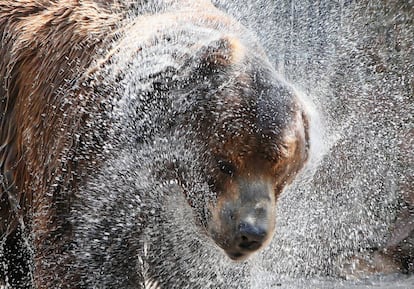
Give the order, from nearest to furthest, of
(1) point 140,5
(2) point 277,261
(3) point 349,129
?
(1) point 140,5 → (2) point 277,261 → (3) point 349,129

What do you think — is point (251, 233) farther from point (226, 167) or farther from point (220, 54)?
point (220, 54)

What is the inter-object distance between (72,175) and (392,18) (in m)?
3.09

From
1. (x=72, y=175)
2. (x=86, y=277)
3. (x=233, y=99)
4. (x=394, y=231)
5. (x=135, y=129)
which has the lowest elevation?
(x=394, y=231)

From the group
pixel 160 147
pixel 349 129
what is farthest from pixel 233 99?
pixel 349 129

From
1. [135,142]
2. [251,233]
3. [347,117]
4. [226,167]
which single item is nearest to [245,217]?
[251,233]

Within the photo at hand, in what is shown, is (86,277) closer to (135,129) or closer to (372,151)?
(135,129)

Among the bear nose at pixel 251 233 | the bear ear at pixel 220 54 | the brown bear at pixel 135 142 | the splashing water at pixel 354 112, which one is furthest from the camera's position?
the splashing water at pixel 354 112

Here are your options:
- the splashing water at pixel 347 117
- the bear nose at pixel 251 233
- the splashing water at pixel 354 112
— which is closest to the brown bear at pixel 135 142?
the bear nose at pixel 251 233

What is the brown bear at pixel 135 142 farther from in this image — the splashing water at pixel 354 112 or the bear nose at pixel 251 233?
the splashing water at pixel 354 112

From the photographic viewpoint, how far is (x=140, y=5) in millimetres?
3807

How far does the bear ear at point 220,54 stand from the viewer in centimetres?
312

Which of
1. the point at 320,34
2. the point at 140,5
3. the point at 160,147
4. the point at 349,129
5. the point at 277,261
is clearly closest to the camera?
the point at 160,147

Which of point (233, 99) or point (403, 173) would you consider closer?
point (233, 99)

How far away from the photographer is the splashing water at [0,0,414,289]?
5203 millimetres
